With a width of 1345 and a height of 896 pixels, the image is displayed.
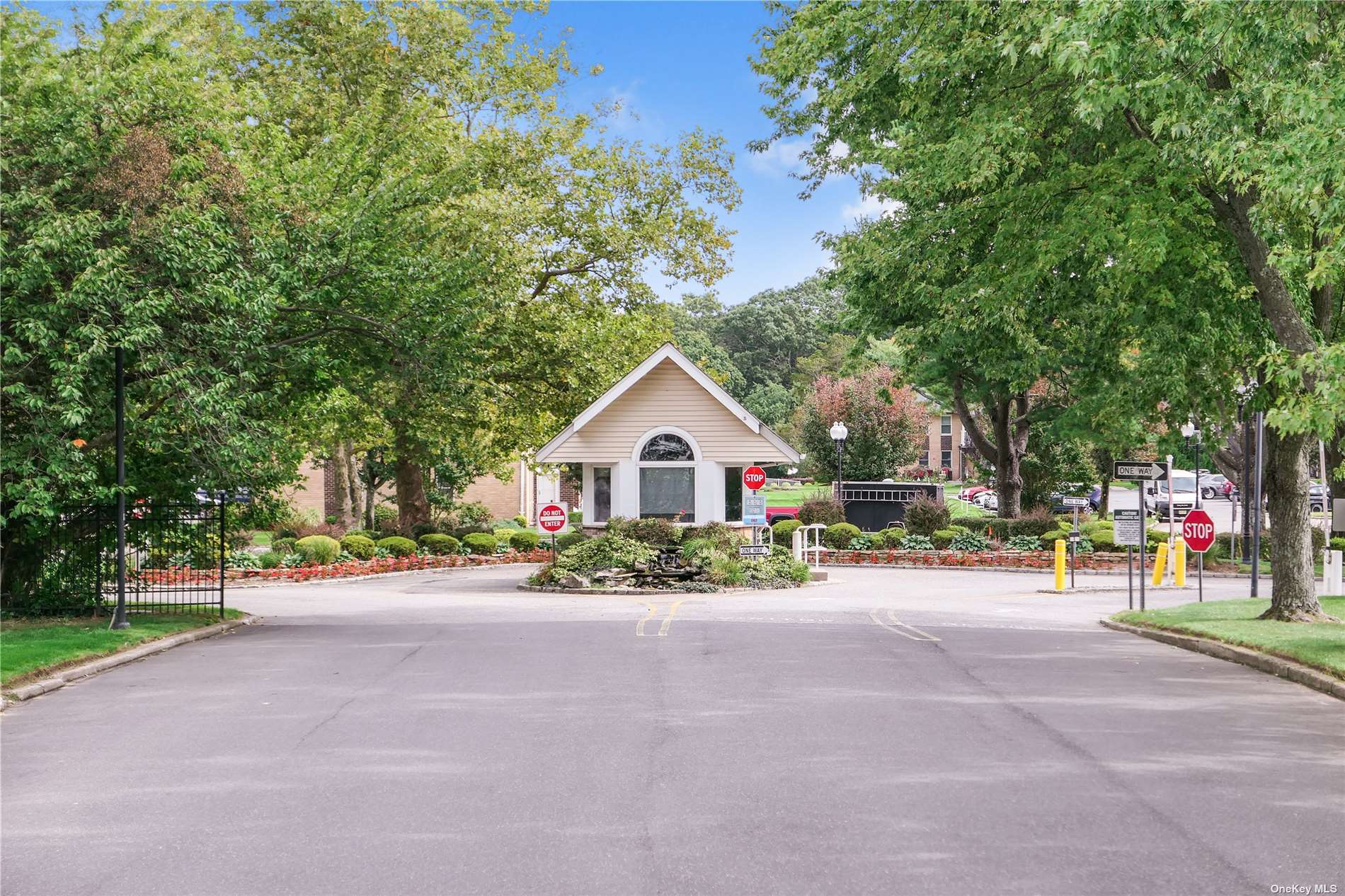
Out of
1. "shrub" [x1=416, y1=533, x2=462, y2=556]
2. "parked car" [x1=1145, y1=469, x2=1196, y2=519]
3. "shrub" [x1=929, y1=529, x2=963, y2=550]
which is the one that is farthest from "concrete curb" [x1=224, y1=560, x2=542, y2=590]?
"parked car" [x1=1145, y1=469, x2=1196, y2=519]

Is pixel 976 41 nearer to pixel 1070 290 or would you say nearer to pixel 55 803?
pixel 1070 290

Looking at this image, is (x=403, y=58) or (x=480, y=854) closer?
(x=480, y=854)

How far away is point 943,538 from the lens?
3978 cm

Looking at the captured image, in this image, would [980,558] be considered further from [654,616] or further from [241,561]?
[241,561]

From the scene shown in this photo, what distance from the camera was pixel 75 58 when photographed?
17266 mm

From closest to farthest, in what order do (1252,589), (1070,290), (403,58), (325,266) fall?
(1070,290)
(325,266)
(1252,589)
(403,58)

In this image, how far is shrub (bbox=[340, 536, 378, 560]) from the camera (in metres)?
36.3

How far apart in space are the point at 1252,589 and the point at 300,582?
23.2 m

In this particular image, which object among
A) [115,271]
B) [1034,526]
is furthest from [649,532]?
[115,271]

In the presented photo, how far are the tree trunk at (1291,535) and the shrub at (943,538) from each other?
70.0 ft

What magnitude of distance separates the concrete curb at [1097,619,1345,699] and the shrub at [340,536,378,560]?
23.7 metres

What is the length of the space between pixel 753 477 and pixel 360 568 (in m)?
11.6

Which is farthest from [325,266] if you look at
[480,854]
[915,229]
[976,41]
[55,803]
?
[480,854]

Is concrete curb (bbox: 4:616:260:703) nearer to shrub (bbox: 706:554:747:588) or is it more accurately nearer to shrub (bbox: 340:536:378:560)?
shrub (bbox: 706:554:747:588)
